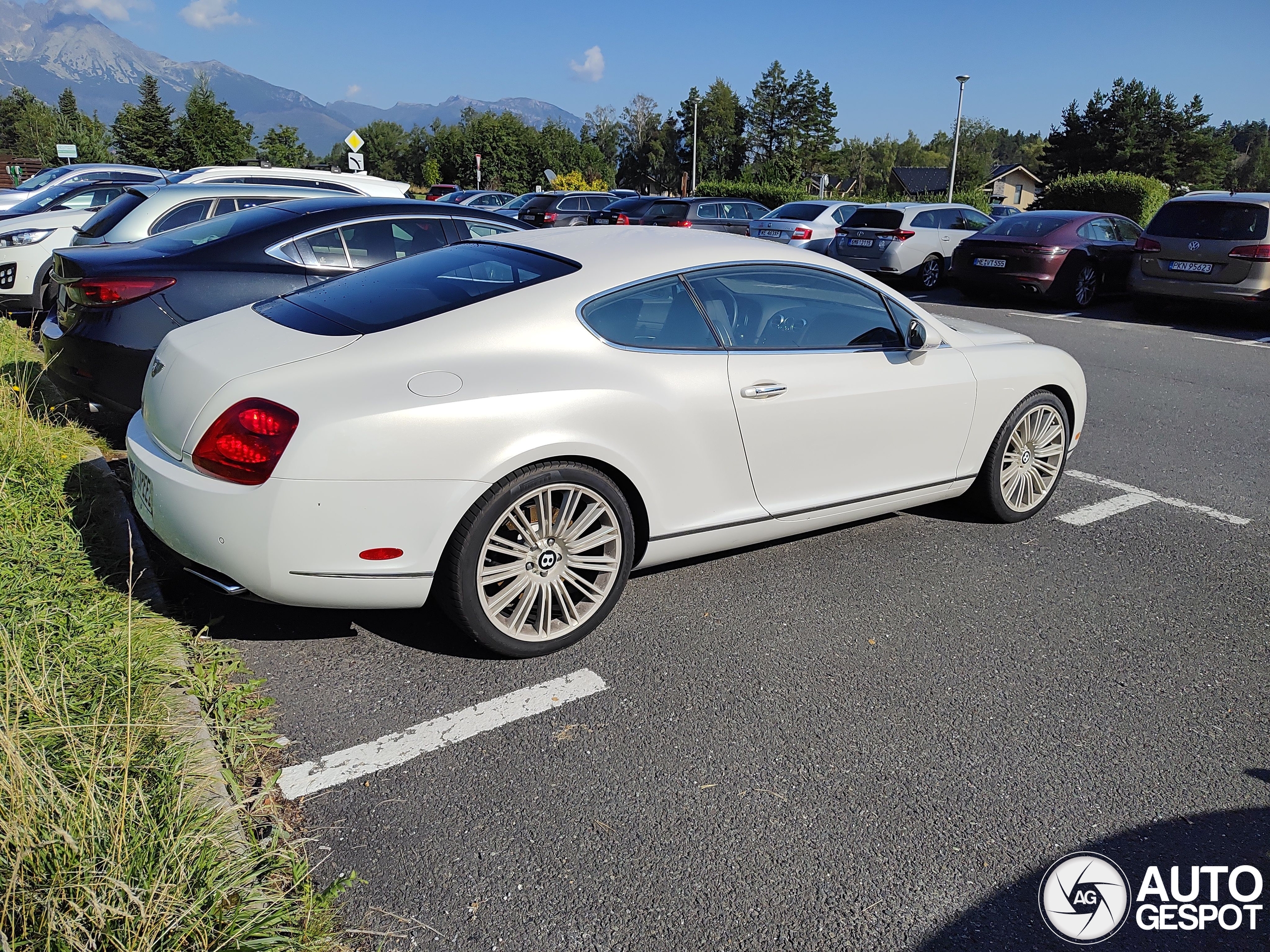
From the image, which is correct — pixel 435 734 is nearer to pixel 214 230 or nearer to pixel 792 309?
pixel 792 309

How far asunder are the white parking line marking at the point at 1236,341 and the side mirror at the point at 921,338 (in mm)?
9126

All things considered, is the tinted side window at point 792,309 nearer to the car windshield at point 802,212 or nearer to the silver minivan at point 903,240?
the silver minivan at point 903,240

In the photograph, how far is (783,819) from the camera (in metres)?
2.62

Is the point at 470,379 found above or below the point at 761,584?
above

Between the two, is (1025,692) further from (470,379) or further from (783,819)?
(470,379)

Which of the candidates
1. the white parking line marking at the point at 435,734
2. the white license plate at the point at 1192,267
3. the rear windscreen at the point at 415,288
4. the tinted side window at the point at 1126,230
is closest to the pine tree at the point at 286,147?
the tinted side window at the point at 1126,230

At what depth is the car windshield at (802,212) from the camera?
1741 cm

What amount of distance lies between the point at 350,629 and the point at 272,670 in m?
0.38

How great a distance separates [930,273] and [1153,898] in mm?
15091

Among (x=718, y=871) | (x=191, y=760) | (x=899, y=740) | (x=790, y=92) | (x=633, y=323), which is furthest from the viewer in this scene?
(x=790, y=92)

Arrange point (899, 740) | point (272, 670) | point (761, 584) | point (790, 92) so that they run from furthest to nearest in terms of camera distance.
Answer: point (790, 92)
point (761, 584)
point (272, 670)
point (899, 740)

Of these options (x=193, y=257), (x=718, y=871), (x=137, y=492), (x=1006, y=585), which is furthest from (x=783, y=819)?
(x=193, y=257)

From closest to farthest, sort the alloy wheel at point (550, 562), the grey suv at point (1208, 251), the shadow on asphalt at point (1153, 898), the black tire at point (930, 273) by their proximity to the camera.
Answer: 1. the shadow on asphalt at point (1153, 898)
2. the alloy wheel at point (550, 562)
3. the grey suv at point (1208, 251)
4. the black tire at point (930, 273)

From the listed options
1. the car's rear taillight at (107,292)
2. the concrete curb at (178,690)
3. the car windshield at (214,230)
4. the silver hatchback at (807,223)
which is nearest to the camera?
the concrete curb at (178,690)
